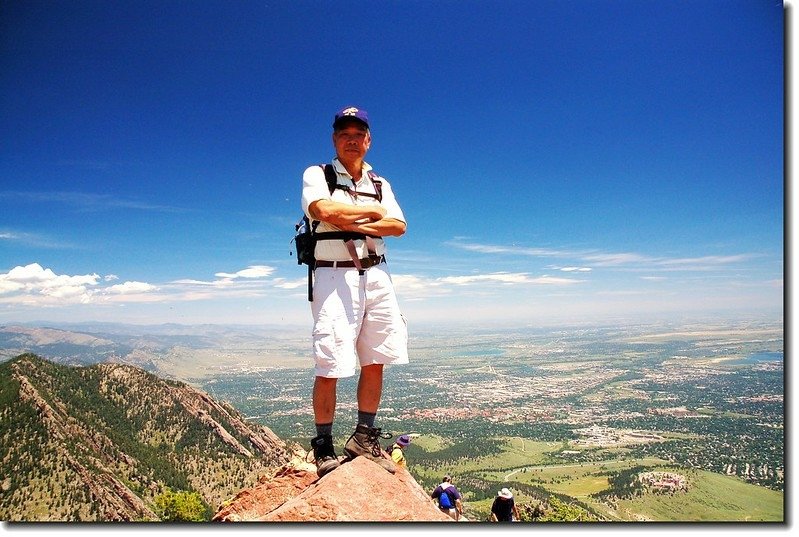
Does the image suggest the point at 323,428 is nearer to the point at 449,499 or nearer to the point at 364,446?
the point at 364,446

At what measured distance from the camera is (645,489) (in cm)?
5822

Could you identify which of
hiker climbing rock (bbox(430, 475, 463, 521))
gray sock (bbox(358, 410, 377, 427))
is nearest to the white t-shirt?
gray sock (bbox(358, 410, 377, 427))

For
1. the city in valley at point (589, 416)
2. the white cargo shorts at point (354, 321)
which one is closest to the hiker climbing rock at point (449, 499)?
the white cargo shorts at point (354, 321)

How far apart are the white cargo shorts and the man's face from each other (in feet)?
3.06

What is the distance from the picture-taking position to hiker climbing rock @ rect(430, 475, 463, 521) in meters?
4.86

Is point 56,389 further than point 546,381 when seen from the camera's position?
No

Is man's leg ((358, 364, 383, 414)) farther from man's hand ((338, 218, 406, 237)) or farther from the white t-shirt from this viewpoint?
man's hand ((338, 218, 406, 237))

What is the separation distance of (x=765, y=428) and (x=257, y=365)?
5917 inches

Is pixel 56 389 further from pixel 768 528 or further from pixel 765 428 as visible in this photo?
pixel 765 428

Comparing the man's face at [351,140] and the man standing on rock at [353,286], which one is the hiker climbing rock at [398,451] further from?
the man's face at [351,140]

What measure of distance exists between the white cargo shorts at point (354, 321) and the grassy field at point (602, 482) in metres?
45.2

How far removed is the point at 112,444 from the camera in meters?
49.9

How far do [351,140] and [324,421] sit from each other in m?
2.25

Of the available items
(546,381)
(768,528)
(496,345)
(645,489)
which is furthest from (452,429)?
(496,345)
